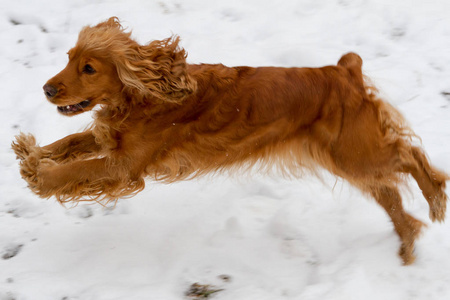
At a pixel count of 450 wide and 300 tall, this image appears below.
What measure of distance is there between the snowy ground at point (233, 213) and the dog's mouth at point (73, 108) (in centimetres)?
83

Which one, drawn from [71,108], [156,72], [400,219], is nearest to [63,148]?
[71,108]

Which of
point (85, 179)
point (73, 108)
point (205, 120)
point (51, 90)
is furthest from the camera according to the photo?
point (85, 179)

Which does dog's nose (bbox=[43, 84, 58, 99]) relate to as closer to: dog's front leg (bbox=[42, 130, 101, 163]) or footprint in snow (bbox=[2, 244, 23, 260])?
dog's front leg (bbox=[42, 130, 101, 163])

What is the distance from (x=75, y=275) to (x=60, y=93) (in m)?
0.97

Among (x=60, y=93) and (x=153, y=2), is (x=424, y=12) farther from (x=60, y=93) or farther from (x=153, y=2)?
(x=60, y=93)

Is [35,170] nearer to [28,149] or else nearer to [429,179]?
[28,149]

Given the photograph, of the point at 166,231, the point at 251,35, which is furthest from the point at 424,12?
the point at 166,231

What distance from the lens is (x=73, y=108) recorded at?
273cm

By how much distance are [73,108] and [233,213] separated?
126 centimetres

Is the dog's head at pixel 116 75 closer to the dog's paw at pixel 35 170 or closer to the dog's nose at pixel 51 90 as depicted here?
the dog's nose at pixel 51 90

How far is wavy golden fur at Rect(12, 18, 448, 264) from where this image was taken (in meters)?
2.74

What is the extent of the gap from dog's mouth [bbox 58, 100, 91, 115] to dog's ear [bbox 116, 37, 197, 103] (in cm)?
22

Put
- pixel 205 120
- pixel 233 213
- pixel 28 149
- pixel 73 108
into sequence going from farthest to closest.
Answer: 1. pixel 233 213
2. pixel 28 149
3. pixel 205 120
4. pixel 73 108

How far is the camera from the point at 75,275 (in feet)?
9.46
